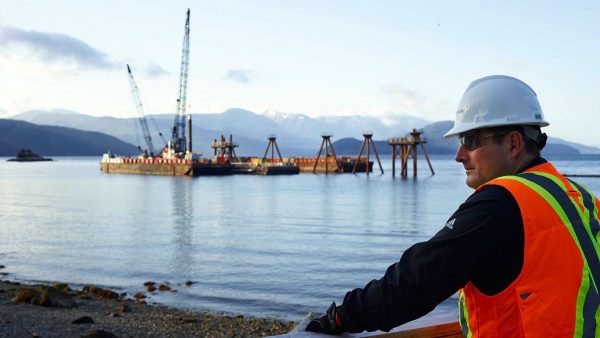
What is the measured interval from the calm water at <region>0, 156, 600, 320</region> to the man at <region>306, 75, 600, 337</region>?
1066 cm

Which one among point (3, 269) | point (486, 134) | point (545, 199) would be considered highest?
point (486, 134)

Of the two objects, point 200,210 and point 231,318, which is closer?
point 231,318

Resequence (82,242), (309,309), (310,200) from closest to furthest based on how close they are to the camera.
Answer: (309,309), (82,242), (310,200)

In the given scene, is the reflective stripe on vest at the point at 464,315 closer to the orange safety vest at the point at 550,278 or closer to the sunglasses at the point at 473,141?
the orange safety vest at the point at 550,278

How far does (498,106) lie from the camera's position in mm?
2221

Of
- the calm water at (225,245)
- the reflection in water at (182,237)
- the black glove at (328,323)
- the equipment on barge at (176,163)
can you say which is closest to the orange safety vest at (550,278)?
the black glove at (328,323)

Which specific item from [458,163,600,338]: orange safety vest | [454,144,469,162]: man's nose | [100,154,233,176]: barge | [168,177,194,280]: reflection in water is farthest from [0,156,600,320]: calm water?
[100,154,233,176]: barge

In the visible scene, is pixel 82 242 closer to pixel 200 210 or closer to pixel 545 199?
pixel 200 210

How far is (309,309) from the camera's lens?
12930 mm

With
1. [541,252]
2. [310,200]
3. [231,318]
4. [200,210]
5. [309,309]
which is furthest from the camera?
[310,200]

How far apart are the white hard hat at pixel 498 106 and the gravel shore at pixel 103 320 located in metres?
7.23

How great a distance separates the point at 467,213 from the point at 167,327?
30.9 feet

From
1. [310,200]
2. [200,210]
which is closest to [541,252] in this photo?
[200,210]

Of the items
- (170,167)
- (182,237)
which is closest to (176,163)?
(170,167)
